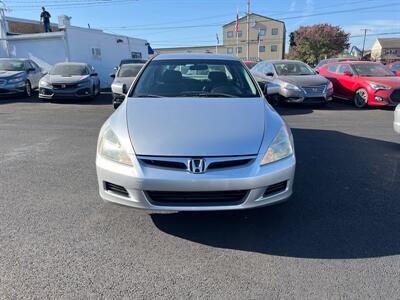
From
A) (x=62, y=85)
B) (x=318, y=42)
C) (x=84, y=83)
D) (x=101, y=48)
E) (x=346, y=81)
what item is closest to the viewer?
(x=346, y=81)


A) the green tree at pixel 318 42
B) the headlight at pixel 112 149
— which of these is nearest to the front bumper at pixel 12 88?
the headlight at pixel 112 149

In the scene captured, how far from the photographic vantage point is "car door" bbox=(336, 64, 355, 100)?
10906mm

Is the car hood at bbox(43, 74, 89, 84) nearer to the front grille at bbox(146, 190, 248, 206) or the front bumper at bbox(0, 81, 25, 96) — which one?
the front bumper at bbox(0, 81, 25, 96)

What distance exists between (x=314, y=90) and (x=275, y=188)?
26.4 feet

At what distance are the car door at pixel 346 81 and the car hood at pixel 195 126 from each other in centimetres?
851

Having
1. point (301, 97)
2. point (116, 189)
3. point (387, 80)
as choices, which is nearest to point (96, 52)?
point (301, 97)

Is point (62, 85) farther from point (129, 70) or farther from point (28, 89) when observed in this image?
point (28, 89)

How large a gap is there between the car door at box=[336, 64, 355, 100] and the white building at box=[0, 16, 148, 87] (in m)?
13.5

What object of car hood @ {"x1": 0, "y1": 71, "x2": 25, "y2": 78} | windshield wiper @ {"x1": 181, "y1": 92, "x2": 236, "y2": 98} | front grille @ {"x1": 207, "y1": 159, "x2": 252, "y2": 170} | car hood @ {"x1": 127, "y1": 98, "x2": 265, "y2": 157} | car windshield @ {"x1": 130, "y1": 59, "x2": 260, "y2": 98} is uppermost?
car windshield @ {"x1": 130, "y1": 59, "x2": 260, "y2": 98}

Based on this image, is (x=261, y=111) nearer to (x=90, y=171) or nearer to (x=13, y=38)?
(x=90, y=171)

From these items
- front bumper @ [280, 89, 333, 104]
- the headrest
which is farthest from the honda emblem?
front bumper @ [280, 89, 333, 104]

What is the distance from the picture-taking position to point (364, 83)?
10.3 m

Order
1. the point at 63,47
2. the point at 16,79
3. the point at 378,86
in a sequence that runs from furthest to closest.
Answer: the point at 63,47
the point at 16,79
the point at 378,86

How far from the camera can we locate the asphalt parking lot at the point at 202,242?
236cm
